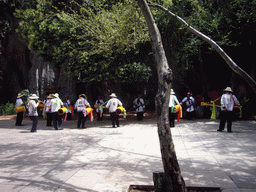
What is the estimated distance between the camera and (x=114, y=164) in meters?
5.50

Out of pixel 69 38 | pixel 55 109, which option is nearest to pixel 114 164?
pixel 55 109

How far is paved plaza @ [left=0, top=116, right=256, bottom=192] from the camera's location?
4172 mm

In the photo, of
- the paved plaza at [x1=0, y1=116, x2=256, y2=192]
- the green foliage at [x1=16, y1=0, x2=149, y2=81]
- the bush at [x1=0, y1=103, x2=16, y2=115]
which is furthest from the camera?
the bush at [x1=0, y1=103, x2=16, y2=115]

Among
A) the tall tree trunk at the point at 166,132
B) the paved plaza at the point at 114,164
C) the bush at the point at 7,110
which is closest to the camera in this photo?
Result: the tall tree trunk at the point at 166,132

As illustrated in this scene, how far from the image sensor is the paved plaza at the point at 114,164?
4172mm

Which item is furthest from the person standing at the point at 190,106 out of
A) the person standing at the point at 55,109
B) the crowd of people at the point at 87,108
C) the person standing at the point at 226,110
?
the person standing at the point at 55,109

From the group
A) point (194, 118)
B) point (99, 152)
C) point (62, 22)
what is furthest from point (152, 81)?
point (99, 152)

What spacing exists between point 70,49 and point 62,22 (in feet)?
5.19

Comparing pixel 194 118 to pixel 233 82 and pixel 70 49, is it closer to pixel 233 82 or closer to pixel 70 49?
pixel 233 82

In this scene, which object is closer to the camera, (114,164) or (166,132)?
(166,132)

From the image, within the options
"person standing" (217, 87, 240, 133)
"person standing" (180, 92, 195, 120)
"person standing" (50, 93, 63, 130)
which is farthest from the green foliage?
"person standing" (217, 87, 240, 133)

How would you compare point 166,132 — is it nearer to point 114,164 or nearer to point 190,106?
point 114,164

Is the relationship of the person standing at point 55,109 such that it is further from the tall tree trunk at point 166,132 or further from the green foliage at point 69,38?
the tall tree trunk at point 166,132

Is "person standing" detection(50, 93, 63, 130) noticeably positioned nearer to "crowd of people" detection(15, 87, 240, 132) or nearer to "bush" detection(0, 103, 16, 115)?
"crowd of people" detection(15, 87, 240, 132)
